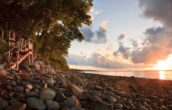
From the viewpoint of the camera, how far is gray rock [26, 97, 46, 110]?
15282mm

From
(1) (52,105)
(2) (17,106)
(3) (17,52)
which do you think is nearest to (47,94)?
(1) (52,105)

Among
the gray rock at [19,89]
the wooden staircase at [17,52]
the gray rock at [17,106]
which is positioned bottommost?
the gray rock at [17,106]

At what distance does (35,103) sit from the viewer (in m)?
15.4

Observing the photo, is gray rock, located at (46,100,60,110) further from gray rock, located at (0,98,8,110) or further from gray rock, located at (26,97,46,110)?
gray rock, located at (0,98,8,110)

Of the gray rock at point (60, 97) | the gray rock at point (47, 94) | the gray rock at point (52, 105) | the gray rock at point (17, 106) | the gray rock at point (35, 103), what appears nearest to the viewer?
the gray rock at point (17, 106)

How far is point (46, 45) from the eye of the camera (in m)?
51.0

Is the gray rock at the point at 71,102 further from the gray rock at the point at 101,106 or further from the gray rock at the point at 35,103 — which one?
the gray rock at the point at 35,103

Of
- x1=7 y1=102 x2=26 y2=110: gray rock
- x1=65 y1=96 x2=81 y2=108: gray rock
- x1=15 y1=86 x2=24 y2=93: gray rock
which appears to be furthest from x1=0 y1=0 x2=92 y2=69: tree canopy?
x1=7 y1=102 x2=26 y2=110: gray rock

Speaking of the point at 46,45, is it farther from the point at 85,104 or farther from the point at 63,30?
the point at 85,104

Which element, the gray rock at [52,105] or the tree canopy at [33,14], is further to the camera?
the tree canopy at [33,14]

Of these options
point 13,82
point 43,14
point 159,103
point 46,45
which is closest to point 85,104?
point 13,82

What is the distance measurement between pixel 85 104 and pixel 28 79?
4200mm

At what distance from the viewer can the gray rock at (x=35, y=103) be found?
1528 centimetres

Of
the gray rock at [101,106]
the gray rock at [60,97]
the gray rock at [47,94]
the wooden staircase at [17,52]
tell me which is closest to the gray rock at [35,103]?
the gray rock at [47,94]
